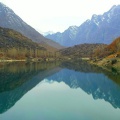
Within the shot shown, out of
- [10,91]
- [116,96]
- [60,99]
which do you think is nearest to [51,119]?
[60,99]

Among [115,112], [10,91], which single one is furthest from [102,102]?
[10,91]

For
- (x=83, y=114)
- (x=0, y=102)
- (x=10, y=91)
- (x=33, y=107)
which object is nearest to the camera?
(x=83, y=114)

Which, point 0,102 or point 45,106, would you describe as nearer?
point 45,106

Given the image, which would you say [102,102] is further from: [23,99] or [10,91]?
[10,91]

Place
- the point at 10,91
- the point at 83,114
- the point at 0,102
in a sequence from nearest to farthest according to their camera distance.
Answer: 1. the point at 83,114
2. the point at 0,102
3. the point at 10,91

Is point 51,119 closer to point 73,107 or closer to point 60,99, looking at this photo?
point 73,107

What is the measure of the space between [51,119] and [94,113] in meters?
7.28

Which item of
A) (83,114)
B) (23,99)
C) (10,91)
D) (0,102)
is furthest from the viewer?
(10,91)

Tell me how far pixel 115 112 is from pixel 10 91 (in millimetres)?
30391

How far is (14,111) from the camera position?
134 feet

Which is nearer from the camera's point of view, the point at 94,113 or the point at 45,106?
the point at 94,113

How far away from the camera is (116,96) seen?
55.2 metres

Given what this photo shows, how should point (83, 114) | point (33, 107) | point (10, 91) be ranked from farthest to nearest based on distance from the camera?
point (10, 91) → point (33, 107) → point (83, 114)

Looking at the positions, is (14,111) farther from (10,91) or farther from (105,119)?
(10,91)
